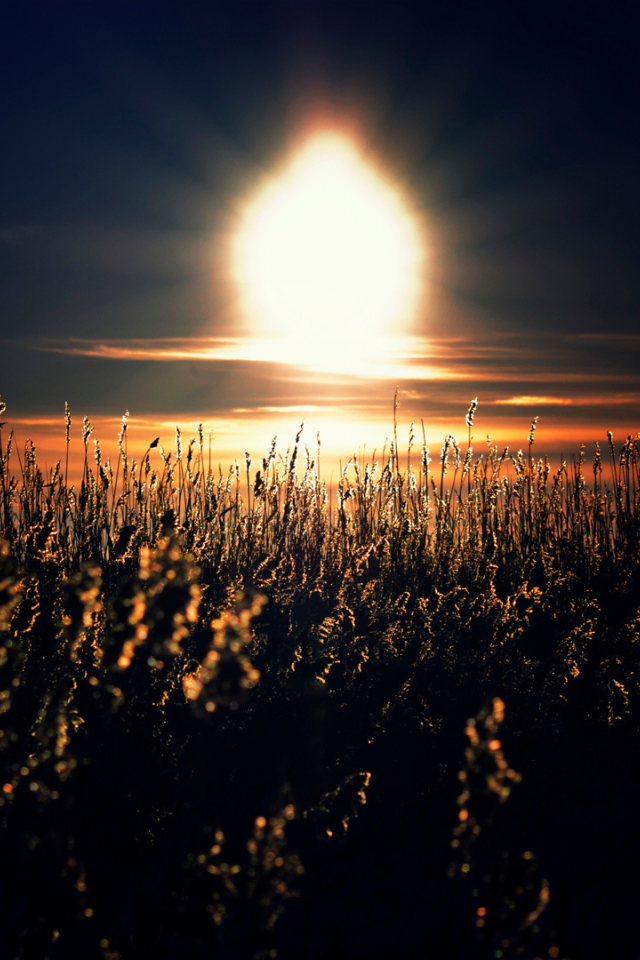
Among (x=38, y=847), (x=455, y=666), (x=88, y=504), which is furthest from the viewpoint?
Result: (x=88, y=504)

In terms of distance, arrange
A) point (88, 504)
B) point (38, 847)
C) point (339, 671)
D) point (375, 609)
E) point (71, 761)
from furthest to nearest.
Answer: point (88, 504), point (375, 609), point (339, 671), point (38, 847), point (71, 761)

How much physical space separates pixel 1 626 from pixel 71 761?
32cm

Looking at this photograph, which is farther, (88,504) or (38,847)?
(88,504)

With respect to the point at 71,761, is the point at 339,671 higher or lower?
lower

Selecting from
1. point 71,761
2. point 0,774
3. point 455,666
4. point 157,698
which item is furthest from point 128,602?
point 455,666

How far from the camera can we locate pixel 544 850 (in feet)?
6.43

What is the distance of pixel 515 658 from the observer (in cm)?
223

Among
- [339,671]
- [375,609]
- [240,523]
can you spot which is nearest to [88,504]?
[240,523]

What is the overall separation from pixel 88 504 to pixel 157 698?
2238mm

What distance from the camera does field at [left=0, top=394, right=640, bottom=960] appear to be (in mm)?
982

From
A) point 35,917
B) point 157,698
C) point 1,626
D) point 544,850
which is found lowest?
point 544,850

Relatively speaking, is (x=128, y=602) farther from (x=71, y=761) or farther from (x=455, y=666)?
(x=455, y=666)

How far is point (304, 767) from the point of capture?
1.69 m

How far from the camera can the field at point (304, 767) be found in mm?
982
